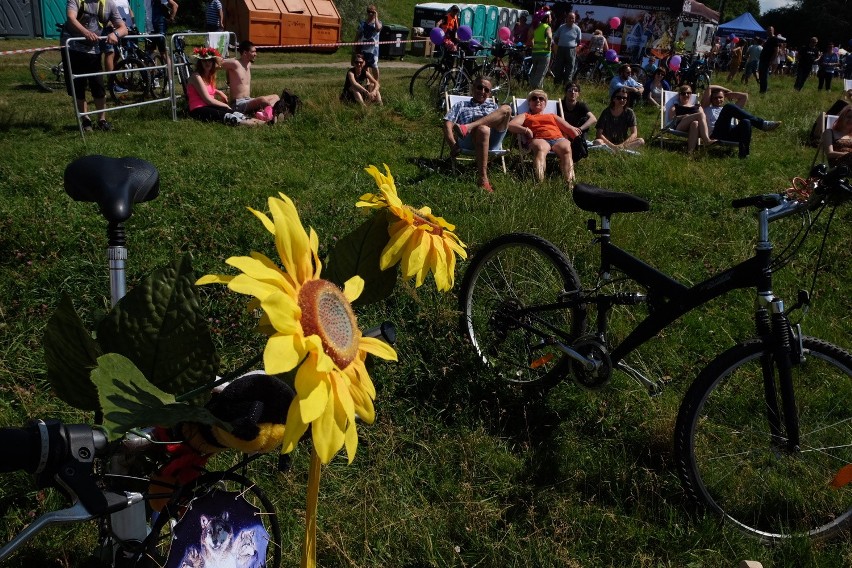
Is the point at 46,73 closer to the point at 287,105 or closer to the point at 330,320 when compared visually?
the point at 287,105

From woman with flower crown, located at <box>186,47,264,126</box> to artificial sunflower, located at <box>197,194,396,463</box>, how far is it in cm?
829

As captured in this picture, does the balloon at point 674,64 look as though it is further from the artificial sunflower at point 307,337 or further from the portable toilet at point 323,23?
the artificial sunflower at point 307,337

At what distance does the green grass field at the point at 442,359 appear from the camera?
107 inches

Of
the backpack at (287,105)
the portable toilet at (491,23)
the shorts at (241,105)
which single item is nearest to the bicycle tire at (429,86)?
the backpack at (287,105)

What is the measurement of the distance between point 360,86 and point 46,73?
17.3ft

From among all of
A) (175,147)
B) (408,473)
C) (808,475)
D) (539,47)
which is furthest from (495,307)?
(539,47)

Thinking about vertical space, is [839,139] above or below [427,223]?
below

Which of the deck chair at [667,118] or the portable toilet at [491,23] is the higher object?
the portable toilet at [491,23]

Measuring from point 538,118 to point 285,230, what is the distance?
764 cm

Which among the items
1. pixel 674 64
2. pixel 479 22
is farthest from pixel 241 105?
pixel 479 22

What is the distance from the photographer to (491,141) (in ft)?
25.6

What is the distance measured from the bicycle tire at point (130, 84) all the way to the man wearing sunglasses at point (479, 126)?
5057 mm

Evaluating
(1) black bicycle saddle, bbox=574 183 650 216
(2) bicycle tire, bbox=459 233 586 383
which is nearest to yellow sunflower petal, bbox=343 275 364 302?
(1) black bicycle saddle, bbox=574 183 650 216

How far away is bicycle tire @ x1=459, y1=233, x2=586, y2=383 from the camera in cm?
360
